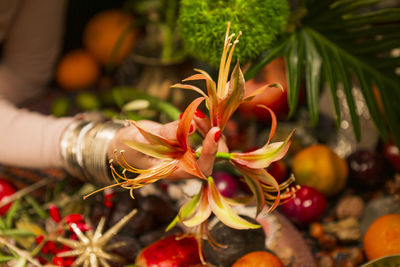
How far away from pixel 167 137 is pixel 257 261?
19cm

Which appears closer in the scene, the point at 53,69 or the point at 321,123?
the point at 321,123

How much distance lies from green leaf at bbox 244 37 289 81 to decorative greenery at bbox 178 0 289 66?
0.02 metres

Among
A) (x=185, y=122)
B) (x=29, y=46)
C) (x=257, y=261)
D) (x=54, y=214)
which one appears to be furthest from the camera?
(x=29, y=46)

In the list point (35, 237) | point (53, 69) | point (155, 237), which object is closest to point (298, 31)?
point (155, 237)

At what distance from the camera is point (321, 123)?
0.82m

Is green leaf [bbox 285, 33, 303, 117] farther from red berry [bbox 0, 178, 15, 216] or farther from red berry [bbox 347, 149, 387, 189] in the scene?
red berry [bbox 0, 178, 15, 216]

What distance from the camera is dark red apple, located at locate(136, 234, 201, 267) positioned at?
18.6 inches

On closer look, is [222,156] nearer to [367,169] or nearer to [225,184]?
[225,184]

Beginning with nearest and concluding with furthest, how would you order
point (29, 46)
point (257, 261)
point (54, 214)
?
point (257, 261) < point (54, 214) < point (29, 46)

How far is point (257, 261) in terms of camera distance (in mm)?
437

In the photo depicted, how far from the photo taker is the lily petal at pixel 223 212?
367 mm

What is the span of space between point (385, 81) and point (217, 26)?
12.5 inches

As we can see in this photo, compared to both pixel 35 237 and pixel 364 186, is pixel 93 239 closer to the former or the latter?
pixel 35 237

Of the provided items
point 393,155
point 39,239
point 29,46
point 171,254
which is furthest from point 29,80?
point 393,155
